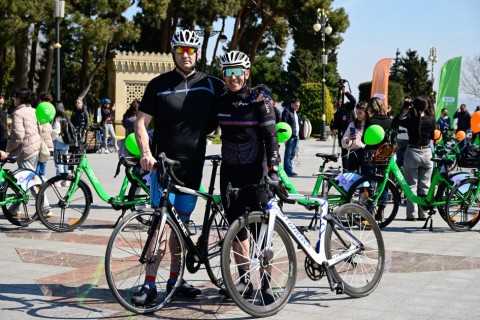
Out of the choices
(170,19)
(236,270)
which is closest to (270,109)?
(236,270)

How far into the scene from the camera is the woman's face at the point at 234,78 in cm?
528

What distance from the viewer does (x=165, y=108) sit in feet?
17.5

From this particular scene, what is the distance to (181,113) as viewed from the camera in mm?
5340

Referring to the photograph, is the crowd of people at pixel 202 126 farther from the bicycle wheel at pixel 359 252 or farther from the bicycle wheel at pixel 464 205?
the bicycle wheel at pixel 464 205

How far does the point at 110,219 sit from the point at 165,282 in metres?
4.04

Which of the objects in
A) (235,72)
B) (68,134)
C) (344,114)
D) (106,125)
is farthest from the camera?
(106,125)

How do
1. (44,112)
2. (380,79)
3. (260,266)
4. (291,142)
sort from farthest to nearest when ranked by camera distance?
(380,79) < (291,142) < (44,112) < (260,266)

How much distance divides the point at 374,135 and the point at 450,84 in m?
22.9

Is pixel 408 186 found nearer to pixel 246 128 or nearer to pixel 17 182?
pixel 246 128

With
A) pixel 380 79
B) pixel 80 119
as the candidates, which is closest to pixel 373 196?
pixel 80 119

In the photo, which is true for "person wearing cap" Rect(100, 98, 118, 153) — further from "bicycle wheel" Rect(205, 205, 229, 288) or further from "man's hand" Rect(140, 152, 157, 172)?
"man's hand" Rect(140, 152, 157, 172)

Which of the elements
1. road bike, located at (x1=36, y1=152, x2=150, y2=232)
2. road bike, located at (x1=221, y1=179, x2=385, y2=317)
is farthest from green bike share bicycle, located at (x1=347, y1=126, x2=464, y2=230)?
road bike, located at (x1=221, y1=179, x2=385, y2=317)

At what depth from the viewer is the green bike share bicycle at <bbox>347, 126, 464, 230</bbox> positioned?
8.95m

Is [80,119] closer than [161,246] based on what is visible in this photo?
No
